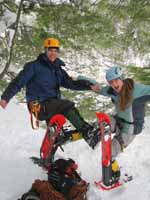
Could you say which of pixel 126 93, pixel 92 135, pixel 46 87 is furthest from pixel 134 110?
pixel 46 87

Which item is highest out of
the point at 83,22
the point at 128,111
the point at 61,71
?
the point at 83,22

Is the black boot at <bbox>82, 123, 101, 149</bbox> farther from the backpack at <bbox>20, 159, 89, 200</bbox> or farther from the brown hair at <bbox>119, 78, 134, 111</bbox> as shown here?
the brown hair at <bbox>119, 78, 134, 111</bbox>

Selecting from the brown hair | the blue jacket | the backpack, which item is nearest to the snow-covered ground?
the backpack

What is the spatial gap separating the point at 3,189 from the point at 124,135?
208cm

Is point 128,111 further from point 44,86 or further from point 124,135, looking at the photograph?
point 44,86

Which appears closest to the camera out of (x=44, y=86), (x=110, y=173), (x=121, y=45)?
(x=110, y=173)

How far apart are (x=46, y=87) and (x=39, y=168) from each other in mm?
1513

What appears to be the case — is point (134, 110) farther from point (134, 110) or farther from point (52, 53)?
point (52, 53)

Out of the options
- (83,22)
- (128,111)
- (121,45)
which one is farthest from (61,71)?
(121,45)

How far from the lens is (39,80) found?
6664mm

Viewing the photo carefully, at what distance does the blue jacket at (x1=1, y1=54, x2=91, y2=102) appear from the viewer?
6543 mm

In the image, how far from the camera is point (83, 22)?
30.8 feet

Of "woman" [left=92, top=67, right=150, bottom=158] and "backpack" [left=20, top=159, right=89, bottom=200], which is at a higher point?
"woman" [left=92, top=67, right=150, bottom=158]

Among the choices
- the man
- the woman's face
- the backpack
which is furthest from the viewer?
the man
